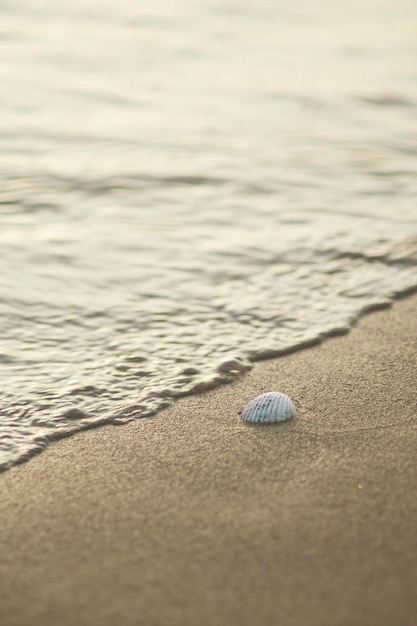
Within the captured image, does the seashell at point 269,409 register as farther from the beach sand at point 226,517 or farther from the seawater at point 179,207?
the seawater at point 179,207

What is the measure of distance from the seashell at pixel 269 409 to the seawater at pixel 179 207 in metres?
0.34

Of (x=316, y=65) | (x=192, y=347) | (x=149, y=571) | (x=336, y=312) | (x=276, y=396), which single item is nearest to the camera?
(x=149, y=571)

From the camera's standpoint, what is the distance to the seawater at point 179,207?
333cm

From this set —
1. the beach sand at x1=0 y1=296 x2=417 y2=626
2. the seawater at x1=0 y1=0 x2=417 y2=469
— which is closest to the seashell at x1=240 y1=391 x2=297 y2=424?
the beach sand at x1=0 y1=296 x2=417 y2=626

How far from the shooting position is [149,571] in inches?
80.0

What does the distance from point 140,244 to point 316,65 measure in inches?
196

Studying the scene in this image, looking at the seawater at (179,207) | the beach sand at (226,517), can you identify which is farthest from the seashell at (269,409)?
the seawater at (179,207)

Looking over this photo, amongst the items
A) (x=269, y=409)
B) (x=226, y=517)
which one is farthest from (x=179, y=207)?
(x=226, y=517)

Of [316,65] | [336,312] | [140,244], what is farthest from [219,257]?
[316,65]

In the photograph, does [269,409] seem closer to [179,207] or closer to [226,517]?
[226,517]

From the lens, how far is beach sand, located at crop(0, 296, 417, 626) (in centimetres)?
192

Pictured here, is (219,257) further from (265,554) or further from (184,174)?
(265,554)

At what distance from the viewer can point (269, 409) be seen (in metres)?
2.76

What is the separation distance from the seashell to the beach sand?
3 centimetres
